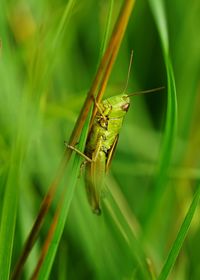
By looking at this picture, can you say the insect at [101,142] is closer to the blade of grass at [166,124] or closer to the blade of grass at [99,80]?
the blade of grass at [166,124]

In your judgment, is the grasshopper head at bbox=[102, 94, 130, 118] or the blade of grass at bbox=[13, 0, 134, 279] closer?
the blade of grass at bbox=[13, 0, 134, 279]

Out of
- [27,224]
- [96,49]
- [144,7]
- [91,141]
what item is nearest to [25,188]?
[27,224]

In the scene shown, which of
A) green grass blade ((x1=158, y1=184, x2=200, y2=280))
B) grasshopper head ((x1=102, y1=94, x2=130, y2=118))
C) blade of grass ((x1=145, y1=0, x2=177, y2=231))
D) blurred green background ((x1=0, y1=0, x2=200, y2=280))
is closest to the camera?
green grass blade ((x1=158, y1=184, x2=200, y2=280))

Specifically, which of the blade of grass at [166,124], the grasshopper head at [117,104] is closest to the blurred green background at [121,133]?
the blade of grass at [166,124]

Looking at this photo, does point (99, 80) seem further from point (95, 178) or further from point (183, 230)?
point (95, 178)

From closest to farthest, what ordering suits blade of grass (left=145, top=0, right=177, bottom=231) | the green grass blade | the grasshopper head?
the green grass blade → blade of grass (left=145, top=0, right=177, bottom=231) → the grasshopper head

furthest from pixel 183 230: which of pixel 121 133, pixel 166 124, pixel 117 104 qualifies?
pixel 121 133

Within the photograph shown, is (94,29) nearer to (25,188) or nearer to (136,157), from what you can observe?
(136,157)

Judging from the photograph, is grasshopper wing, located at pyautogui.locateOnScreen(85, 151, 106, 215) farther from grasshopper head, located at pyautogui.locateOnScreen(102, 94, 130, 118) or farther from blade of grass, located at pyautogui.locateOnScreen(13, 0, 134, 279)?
blade of grass, located at pyautogui.locateOnScreen(13, 0, 134, 279)

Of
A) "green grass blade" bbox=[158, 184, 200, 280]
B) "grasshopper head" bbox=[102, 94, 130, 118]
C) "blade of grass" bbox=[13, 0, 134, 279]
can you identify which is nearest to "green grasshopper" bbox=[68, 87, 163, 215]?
"grasshopper head" bbox=[102, 94, 130, 118]
